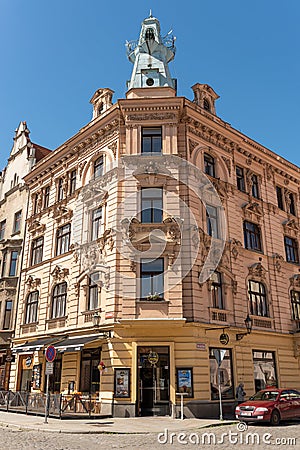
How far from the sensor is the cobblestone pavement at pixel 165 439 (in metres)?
12.5

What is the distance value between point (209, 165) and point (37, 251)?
1410cm

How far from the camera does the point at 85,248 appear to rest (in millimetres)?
25703

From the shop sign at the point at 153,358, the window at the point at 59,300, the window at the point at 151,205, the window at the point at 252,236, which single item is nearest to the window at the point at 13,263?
the window at the point at 59,300

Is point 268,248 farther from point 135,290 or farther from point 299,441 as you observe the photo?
point 299,441

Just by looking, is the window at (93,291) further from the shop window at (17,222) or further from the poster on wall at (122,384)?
the shop window at (17,222)

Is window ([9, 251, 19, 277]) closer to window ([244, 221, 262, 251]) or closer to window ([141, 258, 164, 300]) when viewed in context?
window ([141, 258, 164, 300])

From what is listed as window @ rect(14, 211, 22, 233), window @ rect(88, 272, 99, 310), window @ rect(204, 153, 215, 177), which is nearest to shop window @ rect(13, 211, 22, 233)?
window @ rect(14, 211, 22, 233)

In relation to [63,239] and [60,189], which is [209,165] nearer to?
[63,239]

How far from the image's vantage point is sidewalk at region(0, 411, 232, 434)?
52.5ft

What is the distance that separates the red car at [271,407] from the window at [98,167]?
52.0ft

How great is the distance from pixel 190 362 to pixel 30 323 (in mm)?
13184

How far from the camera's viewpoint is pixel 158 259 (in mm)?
22406

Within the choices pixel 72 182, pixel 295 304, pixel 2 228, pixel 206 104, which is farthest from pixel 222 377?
pixel 2 228

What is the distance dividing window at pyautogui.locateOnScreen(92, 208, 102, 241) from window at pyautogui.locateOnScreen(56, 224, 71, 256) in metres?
2.85
